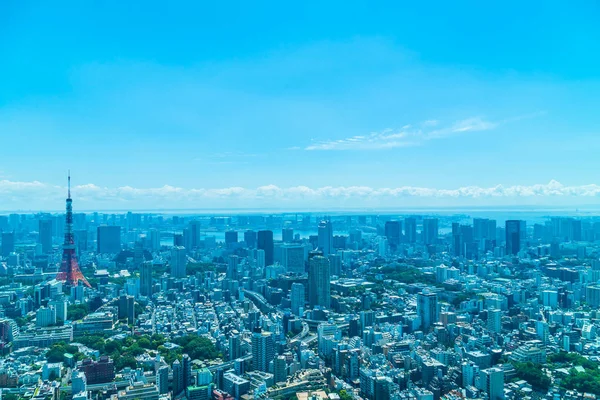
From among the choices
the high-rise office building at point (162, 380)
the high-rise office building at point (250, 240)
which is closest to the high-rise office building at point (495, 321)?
the high-rise office building at point (162, 380)

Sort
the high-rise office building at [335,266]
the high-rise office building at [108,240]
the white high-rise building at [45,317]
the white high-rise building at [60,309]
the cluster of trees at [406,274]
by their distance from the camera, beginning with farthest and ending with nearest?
1. the high-rise office building at [108,240]
2. the high-rise office building at [335,266]
3. the cluster of trees at [406,274]
4. the white high-rise building at [60,309]
5. the white high-rise building at [45,317]

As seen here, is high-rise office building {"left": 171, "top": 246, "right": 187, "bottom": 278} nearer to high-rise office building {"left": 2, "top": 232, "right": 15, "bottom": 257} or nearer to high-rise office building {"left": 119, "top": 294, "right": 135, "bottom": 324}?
high-rise office building {"left": 119, "top": 294, "right": 135, "bottom": 324}

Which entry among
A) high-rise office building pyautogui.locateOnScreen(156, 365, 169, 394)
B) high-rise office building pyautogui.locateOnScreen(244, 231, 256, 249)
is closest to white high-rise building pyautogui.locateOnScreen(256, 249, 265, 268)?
high-rise office building pyautogui.locateOnScreen(244, 231, 256, 249)

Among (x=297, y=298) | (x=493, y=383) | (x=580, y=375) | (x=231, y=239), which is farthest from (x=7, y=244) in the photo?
(x=580, y=375)

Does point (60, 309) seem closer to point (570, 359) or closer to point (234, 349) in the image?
point (234, 349)

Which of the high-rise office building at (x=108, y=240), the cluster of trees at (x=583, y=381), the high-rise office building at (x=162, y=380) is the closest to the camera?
the cluster of trees at (x=583, y=381)

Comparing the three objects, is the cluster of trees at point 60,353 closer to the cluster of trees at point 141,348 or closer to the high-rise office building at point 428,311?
the cluster of trees at point 141,348
